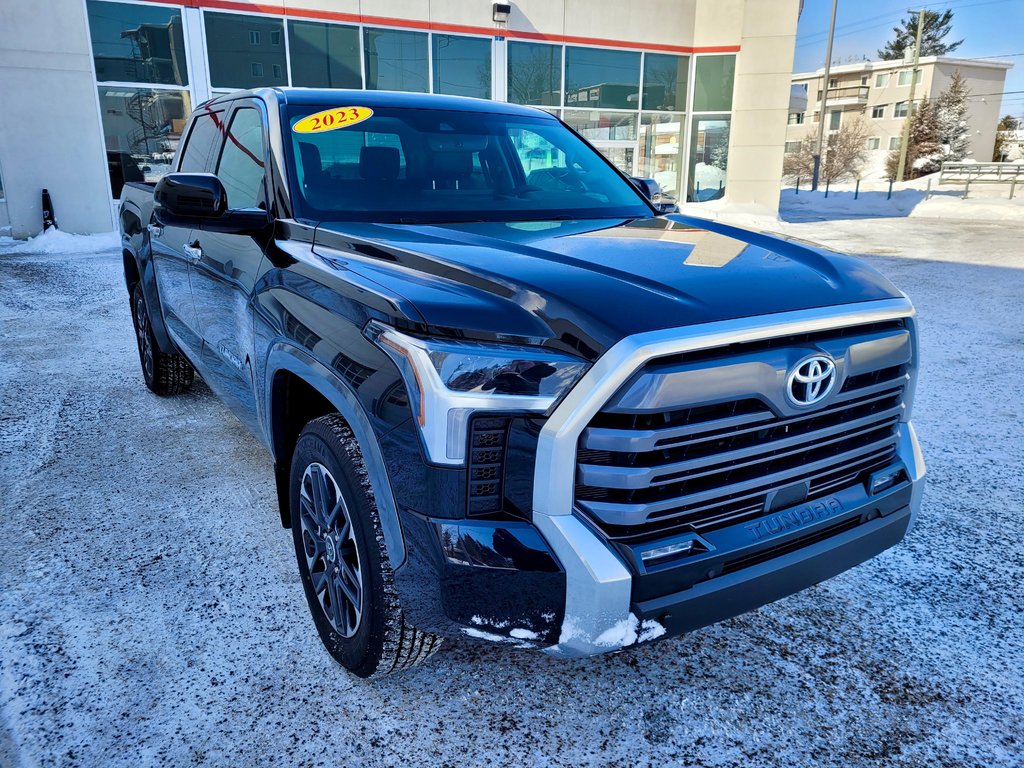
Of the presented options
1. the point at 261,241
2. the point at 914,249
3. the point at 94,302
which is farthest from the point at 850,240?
the point at 261,241

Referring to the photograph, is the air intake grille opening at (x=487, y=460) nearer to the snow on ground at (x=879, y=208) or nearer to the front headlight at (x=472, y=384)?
the front headlight at (x=472, y=384)

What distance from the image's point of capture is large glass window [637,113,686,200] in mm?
18359

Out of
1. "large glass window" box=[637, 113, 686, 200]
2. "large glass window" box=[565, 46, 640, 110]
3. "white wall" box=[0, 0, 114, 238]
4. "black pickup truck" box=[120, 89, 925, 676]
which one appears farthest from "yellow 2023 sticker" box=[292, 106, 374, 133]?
"large glass window" box=[637, 113, 686, 200]

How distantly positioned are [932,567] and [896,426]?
1.03 meters

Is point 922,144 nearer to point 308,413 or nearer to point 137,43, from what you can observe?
point 137,43

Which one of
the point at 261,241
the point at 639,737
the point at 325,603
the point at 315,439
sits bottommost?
the point at 639,737

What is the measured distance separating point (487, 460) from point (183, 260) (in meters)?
2.56

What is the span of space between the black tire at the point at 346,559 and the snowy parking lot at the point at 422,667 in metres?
0.16

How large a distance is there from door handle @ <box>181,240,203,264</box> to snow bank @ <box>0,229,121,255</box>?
1093 centimetres

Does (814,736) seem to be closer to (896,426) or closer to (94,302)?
(896,426)

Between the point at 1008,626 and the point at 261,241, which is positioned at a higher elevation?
the point at 261,241

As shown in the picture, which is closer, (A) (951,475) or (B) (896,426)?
(B) (896,426)

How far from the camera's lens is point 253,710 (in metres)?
2.18

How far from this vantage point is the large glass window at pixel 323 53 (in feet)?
47.7
